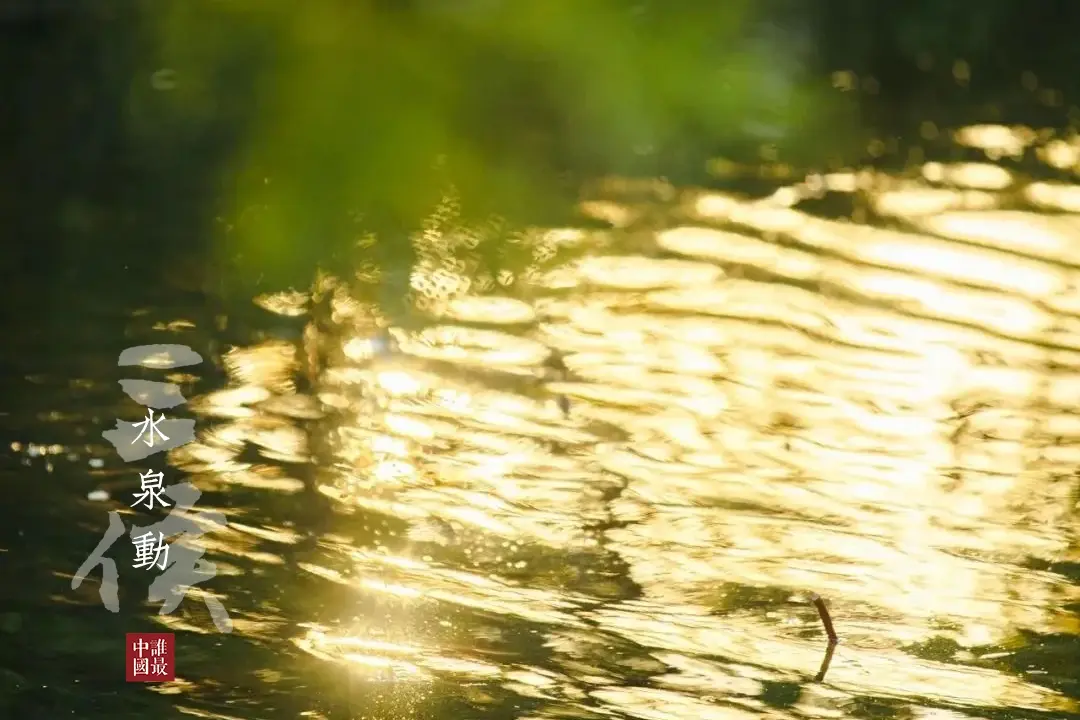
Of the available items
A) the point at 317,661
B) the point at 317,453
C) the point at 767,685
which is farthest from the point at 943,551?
the point at 317,661

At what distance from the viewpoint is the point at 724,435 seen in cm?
245

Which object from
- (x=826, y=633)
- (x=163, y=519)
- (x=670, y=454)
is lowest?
(x=826, y=633)

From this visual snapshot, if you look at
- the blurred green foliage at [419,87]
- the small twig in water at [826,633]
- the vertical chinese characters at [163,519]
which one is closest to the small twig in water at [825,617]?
the small twig in water at [826,633]

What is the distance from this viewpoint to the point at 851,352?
90.2 inches

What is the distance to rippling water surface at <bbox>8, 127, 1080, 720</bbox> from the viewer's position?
219cm

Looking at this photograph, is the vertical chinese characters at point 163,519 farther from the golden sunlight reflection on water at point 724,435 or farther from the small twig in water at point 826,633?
the small twig in water at point 826,633

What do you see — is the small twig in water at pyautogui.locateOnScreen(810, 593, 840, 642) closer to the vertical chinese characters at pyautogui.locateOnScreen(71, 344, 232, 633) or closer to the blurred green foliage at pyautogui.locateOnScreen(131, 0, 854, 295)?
the vertical chinese characters at pyautogui.locateOnScreen(71, 344, 232, 633)

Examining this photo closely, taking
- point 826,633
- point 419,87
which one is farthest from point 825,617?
point 419,87

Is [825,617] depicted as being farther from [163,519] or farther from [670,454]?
[163,519]

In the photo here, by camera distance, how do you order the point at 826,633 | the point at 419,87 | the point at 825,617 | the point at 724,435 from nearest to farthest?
the point at 419,87, the point at 724,435, the point at 825,617, the point at 826,633

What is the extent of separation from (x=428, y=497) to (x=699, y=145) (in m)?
1.31

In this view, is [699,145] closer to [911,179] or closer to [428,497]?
[911,179]

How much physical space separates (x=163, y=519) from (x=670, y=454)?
5.12ft

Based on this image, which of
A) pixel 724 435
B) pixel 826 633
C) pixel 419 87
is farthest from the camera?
pixel 826 633
